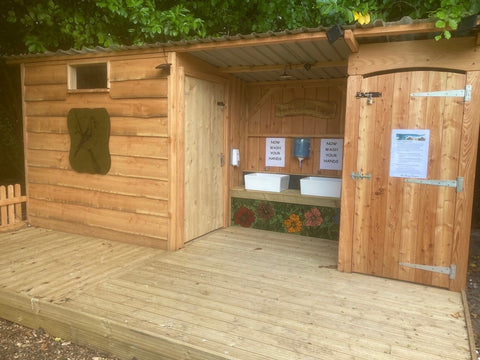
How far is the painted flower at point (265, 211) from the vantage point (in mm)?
6687

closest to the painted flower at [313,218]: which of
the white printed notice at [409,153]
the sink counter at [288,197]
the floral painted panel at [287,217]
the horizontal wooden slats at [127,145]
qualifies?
the floral painted panel at [287,217]

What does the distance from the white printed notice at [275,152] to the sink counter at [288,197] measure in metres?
0.65

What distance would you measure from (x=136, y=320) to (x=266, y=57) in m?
3.89

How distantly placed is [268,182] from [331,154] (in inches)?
48.0

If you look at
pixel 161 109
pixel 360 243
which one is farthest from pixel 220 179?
pixel 360 243

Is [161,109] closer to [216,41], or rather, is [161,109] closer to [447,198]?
[216,41]

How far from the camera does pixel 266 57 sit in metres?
5.54

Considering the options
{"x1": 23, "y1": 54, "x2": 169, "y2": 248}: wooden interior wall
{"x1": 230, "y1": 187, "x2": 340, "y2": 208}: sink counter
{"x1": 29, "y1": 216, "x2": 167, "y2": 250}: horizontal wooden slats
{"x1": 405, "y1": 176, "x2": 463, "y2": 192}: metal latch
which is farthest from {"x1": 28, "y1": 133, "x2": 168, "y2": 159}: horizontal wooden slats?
{"x1": 405, "y1": 176, "x2": 463, "y2": 192}: metal latch

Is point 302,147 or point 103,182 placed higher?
point 302,147

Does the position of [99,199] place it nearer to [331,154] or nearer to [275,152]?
[275,152]

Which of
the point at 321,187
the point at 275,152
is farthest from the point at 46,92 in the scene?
the point at 321,187

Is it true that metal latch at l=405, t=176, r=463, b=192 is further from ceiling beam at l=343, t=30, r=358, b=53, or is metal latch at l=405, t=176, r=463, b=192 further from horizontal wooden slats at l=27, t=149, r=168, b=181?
horizontal wooden slats at l=27, t=149, r=168, b=181

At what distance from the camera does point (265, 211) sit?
22.1 feet

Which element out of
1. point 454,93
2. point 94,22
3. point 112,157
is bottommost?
point 112,157
